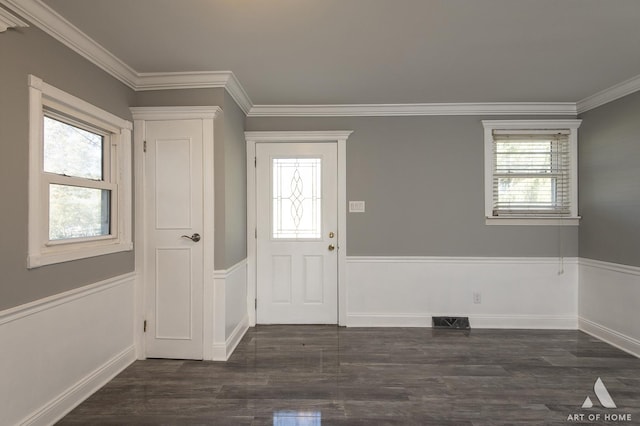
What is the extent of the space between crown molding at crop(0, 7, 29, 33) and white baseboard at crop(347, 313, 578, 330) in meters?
3.50

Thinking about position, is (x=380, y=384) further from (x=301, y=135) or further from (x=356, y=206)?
(x=301, y=135)

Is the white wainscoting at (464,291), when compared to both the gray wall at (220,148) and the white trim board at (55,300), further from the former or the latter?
the white trim board at (55,300)

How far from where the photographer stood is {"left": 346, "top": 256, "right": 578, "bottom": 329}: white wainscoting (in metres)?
3.62

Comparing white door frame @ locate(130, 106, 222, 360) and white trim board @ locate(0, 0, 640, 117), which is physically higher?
white trim board @ locate(0, 0, 640, 117)

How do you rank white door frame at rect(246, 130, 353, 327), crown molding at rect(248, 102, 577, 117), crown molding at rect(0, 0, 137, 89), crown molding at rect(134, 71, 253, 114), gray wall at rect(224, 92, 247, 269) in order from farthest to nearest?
white door frame at rect(246, 130, 353, 327)
crown molding at rect(248, 102, 577, 117)
gray wall at rect(224, 92, 247, 269)
crown molding at rect(134, 71, 253, 114)
crown molding at rect(0, 0, 137, 89)

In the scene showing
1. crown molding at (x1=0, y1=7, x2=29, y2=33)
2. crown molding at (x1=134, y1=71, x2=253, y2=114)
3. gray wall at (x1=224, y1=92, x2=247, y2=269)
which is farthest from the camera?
gray wall at (x1=224, y1=92, x2=247, y2=269)

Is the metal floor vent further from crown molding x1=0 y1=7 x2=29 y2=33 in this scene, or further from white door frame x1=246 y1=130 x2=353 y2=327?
crown molding x1=0 y1=7 x2=29 y2=33

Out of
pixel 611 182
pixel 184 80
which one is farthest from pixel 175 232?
pixel 611 182

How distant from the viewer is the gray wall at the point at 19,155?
1.72 meters

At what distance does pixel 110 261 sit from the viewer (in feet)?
8.36

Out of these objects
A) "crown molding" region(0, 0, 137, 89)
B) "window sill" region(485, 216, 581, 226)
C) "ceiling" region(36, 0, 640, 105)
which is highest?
"ceiling" region(36, 0, 640, 105)

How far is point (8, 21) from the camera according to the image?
1703 millimetres

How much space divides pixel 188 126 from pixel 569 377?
3.69 m

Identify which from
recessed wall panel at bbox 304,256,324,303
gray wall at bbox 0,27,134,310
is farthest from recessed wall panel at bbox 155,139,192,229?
recessed wall panel at bbox 304,256,324,303
